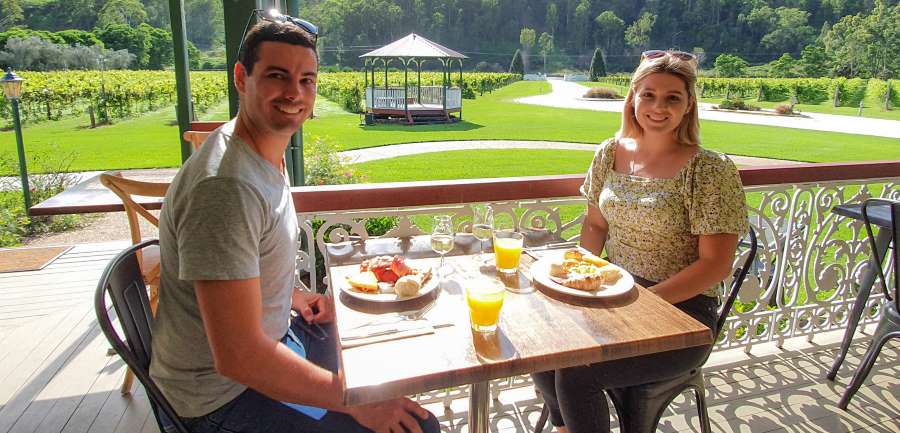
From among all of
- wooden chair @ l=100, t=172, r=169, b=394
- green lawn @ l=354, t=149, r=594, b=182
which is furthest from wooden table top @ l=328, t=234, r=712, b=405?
green lawn @ l=354, t=149, r=594, b=182

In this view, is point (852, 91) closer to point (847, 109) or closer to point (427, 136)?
point (847, 109)

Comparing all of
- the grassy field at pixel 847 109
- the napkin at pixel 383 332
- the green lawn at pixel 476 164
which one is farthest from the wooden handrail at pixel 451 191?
the grassy field at pixel 847 109

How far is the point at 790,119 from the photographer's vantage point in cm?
2717

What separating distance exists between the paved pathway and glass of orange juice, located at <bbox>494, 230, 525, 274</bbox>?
25.6m

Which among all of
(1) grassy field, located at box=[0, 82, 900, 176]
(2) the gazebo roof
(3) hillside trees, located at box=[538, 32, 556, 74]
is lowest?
(1) grassy field, located at box=[0, 82, 900, 176]

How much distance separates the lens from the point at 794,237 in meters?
2.54

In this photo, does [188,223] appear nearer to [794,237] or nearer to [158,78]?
[794,237]

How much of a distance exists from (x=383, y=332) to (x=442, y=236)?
41cm

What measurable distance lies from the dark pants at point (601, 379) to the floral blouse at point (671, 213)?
31 centimetres

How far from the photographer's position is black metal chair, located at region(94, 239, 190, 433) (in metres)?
0.98

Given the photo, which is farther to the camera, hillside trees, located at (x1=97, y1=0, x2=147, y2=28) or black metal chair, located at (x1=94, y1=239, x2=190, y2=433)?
hillside trees, located at (x1=97, y1=0, x2=147, y2=28)

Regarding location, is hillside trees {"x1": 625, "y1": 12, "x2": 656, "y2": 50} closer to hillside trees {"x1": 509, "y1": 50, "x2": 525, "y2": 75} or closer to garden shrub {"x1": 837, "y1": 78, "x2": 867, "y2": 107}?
hillside trees {"x1": 509, "y1": 50, "x2": 525, "y2": 75}

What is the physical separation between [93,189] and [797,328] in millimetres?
4061

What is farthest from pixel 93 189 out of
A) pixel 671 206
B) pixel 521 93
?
pixel 521 93
